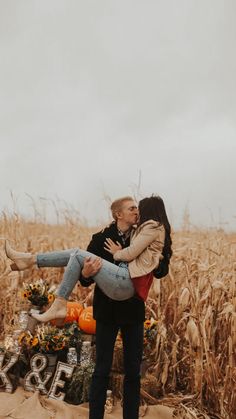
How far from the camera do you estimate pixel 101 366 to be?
10.3 feet

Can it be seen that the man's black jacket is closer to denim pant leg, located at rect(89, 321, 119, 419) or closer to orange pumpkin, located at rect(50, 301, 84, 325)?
denim pant leg, located at rect(89, 321, 119, 419)

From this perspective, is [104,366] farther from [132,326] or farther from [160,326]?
[160,326]

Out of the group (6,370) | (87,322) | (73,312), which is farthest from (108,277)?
(6,370)

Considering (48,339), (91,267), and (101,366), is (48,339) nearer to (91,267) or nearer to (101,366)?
(101,366)

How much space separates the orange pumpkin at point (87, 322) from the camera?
420 centimetres

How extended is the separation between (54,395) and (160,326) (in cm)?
110

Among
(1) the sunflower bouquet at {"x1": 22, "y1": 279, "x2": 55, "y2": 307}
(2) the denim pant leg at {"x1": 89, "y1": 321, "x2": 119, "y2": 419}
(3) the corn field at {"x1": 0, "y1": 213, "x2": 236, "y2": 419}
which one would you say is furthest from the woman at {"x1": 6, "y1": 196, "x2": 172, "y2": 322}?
(1) the sunflower bouquet at {"x1": 22, "y1": 279, "x2": 55, "y2": 307}

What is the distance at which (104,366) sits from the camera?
3145 mm

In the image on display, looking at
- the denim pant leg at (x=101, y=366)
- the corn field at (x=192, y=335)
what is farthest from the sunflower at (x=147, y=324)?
the denim pant leg at (x=101, y=366)

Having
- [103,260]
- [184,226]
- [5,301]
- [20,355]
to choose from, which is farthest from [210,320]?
[184,226]

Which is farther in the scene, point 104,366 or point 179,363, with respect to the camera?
point 179,363

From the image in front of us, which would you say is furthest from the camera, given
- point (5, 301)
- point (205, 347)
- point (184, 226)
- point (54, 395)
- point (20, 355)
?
point (184, 226)

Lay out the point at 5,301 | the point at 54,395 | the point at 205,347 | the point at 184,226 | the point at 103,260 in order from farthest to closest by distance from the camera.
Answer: the point at 184,226
the point at 5,301
the point at 54,395
the point at 205,347
the point at 103,260

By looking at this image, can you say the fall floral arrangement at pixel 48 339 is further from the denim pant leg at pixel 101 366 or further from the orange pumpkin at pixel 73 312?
the denim pant leg at pixel 101 366
